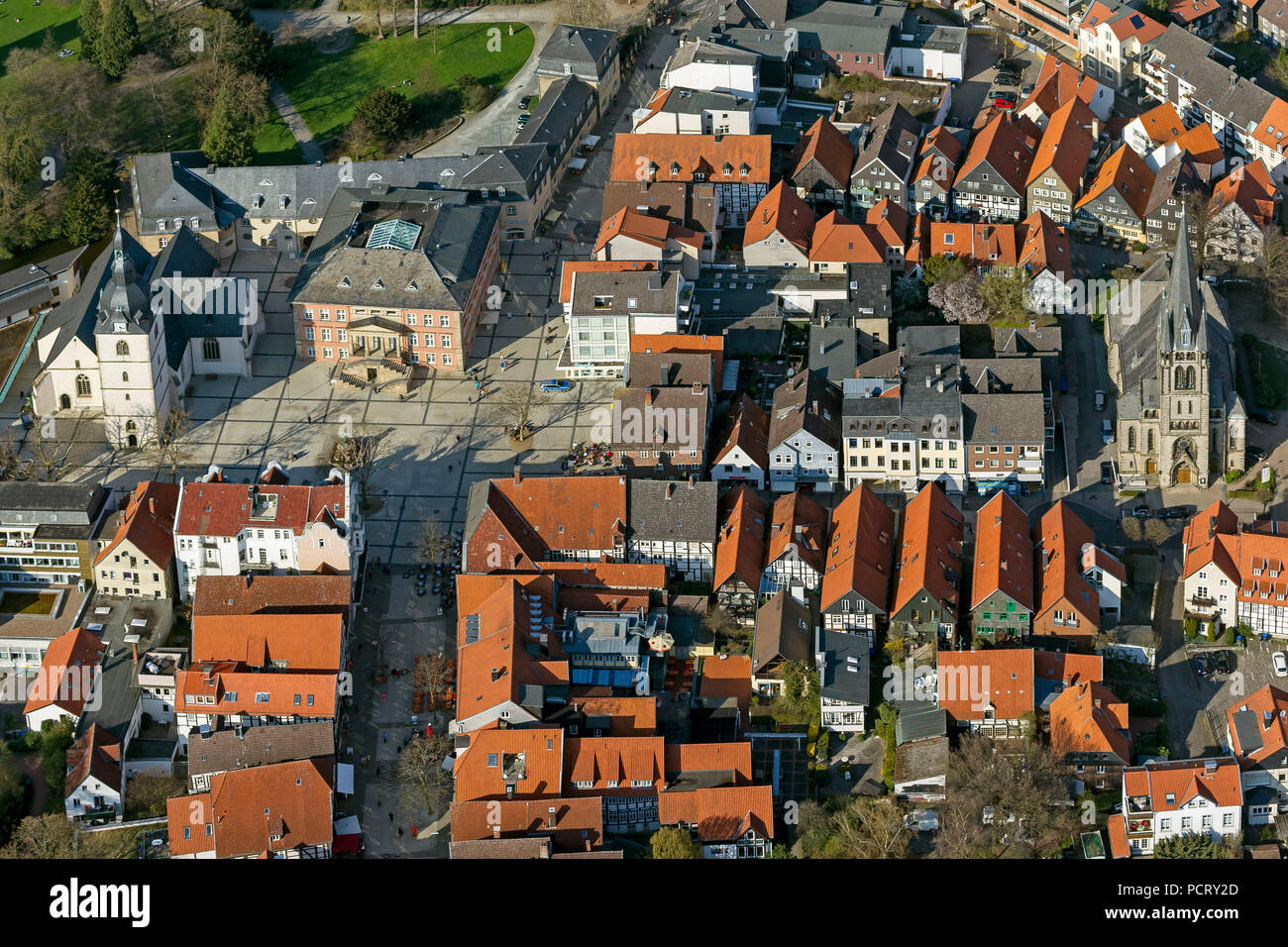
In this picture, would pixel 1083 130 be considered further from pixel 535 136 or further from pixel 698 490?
pixel 698 490

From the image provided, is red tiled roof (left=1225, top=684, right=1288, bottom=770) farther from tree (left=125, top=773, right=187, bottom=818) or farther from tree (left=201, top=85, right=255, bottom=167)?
tree (left=201, top=85, right=255, bottom=167)

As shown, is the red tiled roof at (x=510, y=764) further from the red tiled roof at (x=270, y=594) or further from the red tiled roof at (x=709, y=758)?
the red tiled roof at (x=270, y=594)

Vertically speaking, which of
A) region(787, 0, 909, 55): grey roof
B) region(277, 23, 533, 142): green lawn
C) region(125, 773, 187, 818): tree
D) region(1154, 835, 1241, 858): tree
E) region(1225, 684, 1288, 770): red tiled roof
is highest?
region(787, 0, 909, 55): grey roof

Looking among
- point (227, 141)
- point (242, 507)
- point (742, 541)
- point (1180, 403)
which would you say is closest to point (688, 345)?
point (742, 541)

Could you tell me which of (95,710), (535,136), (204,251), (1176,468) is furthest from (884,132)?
(95,710)

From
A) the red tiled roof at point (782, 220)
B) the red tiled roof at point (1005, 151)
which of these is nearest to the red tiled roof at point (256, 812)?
the red tiled roof at point (782, 220)

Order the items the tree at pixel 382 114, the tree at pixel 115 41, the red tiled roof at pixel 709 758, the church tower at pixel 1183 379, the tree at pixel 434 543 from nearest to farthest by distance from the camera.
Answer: the red tiled roof at pixel 709 758 → the tree at pixel 434 543 → the church tower at pixel 1183 379 → the tree at pixel 382 114 → the tree at pixel 115 41

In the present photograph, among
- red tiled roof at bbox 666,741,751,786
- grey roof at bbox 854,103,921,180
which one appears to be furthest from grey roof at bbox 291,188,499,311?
red tiled roof at bbox 666,741,751,786
